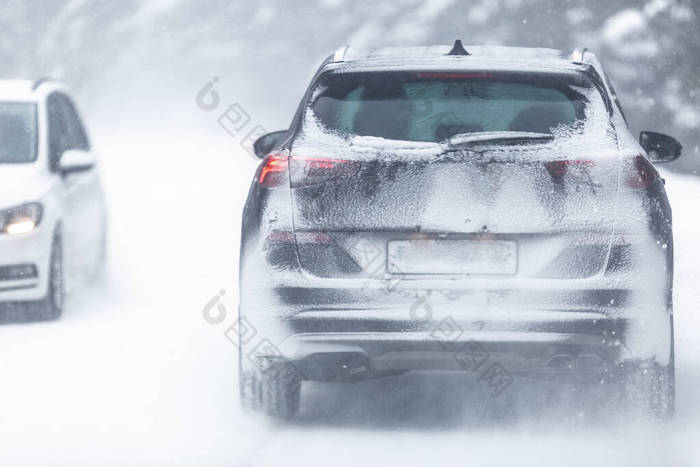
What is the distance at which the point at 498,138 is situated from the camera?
6.42 m

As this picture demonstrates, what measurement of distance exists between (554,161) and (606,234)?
35 centimetres

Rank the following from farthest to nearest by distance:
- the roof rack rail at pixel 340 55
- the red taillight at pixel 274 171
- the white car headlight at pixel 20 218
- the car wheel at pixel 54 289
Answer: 1. the car wheel at pixel 54 289
2. the white car headlight at pixel 20 218
3. the roof rack rail at pixel 340 55
4. the red taillight at pixel 274 171

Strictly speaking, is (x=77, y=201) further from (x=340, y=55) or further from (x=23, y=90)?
(x=340, y=55)

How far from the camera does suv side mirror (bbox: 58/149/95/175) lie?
10.6 m

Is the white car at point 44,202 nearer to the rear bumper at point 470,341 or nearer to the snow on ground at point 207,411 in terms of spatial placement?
the snow on ground at point 207,411

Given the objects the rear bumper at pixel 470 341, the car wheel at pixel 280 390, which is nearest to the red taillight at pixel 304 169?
the rear bumper at pixel 470 341

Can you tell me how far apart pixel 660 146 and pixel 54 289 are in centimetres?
425

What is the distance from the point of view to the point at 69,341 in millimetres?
9461

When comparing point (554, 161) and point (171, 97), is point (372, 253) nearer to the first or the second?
point (554, 161)

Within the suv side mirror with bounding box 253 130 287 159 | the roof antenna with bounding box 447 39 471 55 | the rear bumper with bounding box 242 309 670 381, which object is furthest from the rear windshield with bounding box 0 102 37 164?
the rear bumper with bounding box 242 309 670 381

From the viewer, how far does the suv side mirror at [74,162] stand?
10.6 metres

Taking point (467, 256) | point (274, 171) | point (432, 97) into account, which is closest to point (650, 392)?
point (467, 256)

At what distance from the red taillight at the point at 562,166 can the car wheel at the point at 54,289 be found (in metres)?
4.73

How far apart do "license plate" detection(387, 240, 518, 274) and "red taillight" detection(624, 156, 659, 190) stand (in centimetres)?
54
